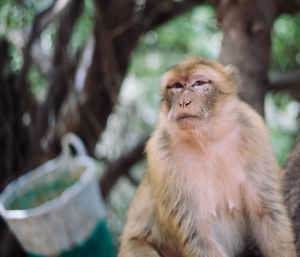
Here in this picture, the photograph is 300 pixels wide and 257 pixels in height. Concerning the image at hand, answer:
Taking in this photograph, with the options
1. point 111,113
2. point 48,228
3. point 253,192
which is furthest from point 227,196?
point 111,113

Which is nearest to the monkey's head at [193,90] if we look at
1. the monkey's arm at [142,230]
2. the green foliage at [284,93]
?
the monkey's arm at [142,230]

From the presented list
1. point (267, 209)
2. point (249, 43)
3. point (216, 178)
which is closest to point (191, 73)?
point (216, 178)

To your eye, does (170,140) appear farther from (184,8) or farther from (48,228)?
(184,8)

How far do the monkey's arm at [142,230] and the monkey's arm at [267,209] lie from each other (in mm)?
477

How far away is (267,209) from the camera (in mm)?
1888

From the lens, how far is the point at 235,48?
2.72m

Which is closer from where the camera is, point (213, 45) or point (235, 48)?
point (235, 48)

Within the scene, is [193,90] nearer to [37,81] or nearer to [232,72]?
[232,72]

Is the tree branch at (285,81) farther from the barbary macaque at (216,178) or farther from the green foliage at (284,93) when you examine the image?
the barbary macaque at (216,178)

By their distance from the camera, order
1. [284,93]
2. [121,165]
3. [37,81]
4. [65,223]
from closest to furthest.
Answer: [65,223], [121,165], [284,93], [37,81]

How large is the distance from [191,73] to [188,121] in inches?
8.7

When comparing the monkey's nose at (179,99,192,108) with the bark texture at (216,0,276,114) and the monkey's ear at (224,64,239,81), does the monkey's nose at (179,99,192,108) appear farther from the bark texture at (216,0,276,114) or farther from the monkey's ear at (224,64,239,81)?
the bark texture at (216,0,276,114)

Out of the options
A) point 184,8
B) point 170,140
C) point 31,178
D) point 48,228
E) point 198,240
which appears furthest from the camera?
point 184,8

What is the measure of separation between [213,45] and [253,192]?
291 centimetres
